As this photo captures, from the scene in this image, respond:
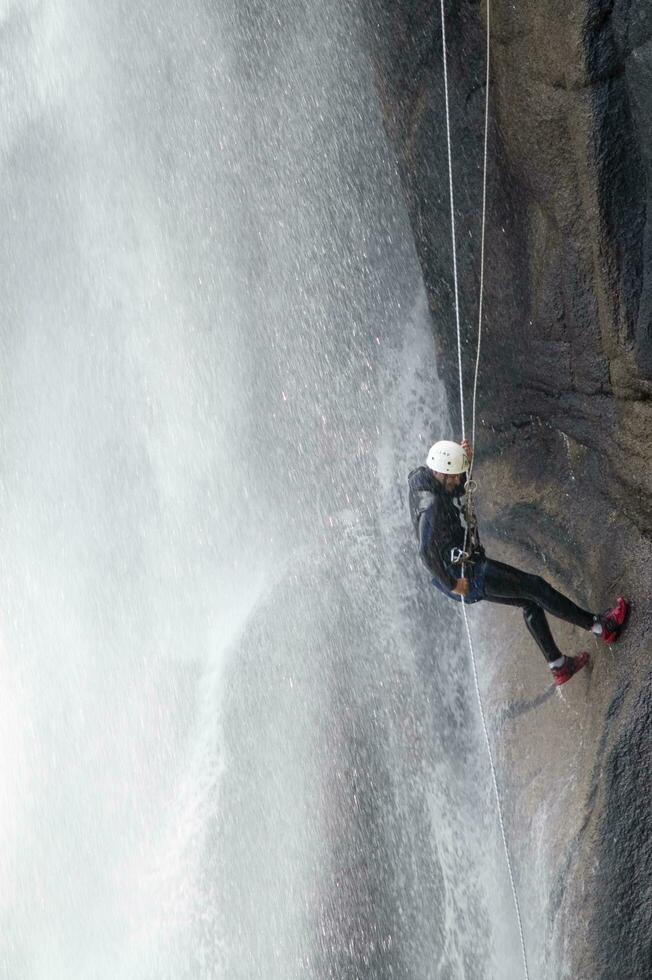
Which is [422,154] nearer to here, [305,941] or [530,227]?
[530,227]

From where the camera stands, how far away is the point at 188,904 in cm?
812

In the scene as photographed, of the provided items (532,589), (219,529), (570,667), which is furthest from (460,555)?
(219,529)

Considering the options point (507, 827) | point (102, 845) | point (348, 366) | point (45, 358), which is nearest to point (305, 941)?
point (507, 827)

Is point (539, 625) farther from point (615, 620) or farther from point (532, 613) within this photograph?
point (615, 620)

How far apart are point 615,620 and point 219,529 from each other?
465 cm

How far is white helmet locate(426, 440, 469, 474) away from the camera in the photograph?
614 cm

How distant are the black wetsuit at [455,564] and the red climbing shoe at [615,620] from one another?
0.26 feet

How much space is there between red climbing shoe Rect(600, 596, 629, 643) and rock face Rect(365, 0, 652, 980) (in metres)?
0.09

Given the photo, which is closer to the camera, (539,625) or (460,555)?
(460,555)

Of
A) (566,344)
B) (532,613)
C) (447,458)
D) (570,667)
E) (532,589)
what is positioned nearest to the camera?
(447,458)

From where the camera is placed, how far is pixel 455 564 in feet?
20.4

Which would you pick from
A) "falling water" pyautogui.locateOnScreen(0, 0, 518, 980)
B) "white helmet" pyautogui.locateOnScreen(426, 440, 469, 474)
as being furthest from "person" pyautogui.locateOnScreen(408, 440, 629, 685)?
"falling water" pyautogui.locateOnScreen(0, 0, 518, 980)

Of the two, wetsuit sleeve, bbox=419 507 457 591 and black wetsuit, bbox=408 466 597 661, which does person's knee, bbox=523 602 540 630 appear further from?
wetsuit sleeve, bbox=419 507 457 591

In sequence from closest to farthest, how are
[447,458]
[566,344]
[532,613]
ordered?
[447,458], [532,613], [566,344]
